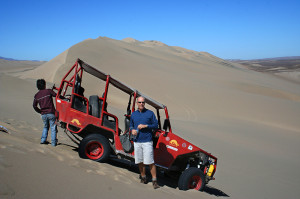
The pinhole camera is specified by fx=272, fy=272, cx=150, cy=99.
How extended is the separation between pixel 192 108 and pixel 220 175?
35.5ft

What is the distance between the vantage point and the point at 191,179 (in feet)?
16.9

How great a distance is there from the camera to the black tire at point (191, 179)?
5.02 metres

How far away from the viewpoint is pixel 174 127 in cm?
1259

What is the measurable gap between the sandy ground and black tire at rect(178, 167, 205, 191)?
18cm

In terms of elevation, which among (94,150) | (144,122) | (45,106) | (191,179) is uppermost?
(45,106)

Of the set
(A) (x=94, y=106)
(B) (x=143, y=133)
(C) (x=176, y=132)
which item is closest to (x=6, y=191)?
(B) (x=143, y=133)

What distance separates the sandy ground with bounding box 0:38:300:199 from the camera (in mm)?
3524

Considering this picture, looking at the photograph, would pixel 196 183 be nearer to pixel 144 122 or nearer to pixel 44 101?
pixel 144 122

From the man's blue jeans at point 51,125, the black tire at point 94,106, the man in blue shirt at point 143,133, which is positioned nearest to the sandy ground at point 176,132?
the man's blue jeans at point 51,125

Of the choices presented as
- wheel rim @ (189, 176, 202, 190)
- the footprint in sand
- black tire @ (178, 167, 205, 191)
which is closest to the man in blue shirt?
black tire @ (178, 167, 205, 191)

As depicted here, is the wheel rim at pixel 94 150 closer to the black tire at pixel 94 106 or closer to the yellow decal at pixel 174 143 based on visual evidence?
the black tire at pixel 94 106

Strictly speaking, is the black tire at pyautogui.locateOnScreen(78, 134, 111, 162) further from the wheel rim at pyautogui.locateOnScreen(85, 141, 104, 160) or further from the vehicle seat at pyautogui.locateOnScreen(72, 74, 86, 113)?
the vehicle seat at pyautogui.locateOnScreen(72, 74, 86, 113)

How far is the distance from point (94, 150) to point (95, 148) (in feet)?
0.14

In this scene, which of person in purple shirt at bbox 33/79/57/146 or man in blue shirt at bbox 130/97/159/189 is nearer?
man in blue shirt at bbox 130/97/159/189
